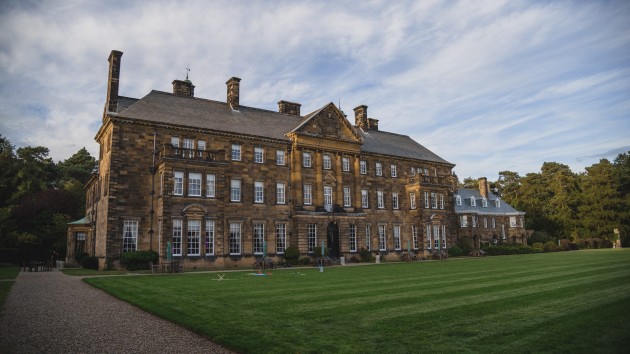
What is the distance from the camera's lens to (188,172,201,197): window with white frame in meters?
32.6

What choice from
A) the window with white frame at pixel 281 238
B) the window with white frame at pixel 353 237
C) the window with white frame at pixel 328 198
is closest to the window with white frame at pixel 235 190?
the window with white frame at pixel 281 238

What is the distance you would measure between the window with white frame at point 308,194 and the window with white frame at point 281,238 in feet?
11.5

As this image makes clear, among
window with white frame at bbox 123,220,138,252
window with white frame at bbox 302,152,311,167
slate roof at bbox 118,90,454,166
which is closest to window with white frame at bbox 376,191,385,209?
slate roof at bbox 118,90,454,166

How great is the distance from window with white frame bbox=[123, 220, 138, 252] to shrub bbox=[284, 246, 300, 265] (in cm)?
1218

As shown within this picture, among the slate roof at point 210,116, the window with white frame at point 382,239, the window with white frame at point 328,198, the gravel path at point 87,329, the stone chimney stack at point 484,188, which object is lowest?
the gravel path at point 87,329

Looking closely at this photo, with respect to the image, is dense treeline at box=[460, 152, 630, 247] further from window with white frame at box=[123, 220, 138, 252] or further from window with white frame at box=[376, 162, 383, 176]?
window with white frame at box=[123, 220, 138, 252]

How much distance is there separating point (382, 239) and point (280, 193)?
13586mm

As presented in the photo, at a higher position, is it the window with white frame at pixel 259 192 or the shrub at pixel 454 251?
the window with white frame at pixel 259 192

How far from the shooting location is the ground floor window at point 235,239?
35219 mm

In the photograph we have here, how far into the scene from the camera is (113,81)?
109 ft

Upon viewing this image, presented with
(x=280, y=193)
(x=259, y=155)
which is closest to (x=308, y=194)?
(x=280, y=193)

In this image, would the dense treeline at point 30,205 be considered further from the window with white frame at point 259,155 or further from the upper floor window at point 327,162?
the upper floor window at point 327,162

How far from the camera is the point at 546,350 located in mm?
7664

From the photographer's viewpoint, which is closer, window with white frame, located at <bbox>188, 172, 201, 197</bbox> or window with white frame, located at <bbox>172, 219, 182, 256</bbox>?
window with white frame, located at <bbox>172, 219, 182, 256</bbox>
